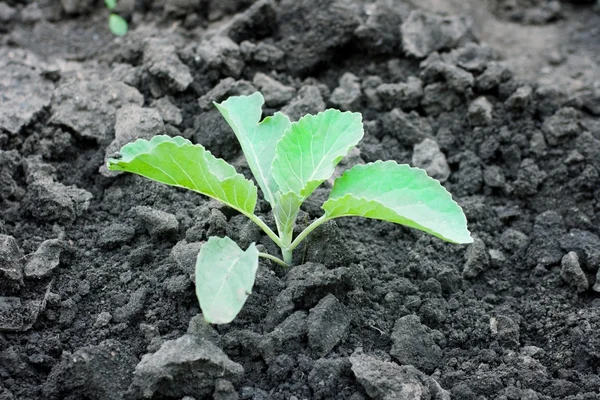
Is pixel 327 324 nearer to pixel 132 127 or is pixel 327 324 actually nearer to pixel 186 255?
pixel 186 255

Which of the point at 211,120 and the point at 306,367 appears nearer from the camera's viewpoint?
the point at 306,367

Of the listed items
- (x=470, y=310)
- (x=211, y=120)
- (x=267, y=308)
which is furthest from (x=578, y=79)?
(x=267, y=308)

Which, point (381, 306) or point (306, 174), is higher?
point (306, 174)

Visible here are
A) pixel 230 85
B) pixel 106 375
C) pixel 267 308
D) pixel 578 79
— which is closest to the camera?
pixel 106 375

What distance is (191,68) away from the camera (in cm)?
264

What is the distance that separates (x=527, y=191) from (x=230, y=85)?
1.13m

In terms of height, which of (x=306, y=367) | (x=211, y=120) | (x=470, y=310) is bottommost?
(x=470, y=310)

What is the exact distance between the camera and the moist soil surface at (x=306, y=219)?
1.76m

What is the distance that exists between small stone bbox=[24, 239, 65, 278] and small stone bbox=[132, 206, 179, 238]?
0.25 m

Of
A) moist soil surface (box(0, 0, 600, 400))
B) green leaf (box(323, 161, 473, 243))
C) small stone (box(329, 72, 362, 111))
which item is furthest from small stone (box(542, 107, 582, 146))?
green leaf (box(323, 161, 473, 243))

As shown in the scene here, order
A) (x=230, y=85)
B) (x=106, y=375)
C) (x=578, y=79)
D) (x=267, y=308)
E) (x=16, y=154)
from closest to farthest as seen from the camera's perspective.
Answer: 1. (x=106, y=375)
2. (x=267, y=308)
3. (x=16, y=154)
4. (x=230, y=85)
5. (x=578, y=79)

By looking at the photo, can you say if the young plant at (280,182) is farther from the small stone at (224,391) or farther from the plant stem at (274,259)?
the small stone at (224,391)

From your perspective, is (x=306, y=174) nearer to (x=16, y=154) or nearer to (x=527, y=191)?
(x=527, y=191)

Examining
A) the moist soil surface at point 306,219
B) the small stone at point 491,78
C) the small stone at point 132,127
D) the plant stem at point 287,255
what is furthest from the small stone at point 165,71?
the small stone at point 491,78
